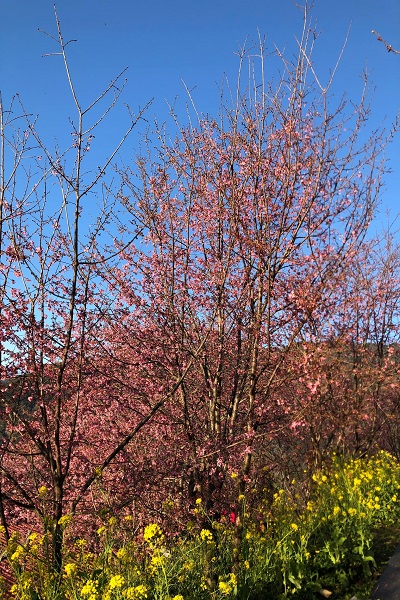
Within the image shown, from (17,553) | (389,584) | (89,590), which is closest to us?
(89,590)

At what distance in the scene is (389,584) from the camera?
14.8ft

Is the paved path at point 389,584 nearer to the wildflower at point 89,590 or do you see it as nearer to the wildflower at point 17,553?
the wildflower at point 89,590

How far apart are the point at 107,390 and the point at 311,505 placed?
3.00 metres

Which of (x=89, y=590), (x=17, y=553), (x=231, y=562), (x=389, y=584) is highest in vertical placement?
(x=17, y=553)

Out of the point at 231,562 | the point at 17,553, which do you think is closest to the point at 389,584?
the point at 231,562

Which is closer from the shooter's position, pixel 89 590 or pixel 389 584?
pixel 89 590

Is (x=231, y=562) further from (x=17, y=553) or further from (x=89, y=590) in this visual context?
(x=17, y=553)

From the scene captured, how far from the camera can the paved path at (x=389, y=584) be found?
430 cm

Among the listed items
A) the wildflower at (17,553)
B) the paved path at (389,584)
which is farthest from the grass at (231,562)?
the paved path at (389,584)

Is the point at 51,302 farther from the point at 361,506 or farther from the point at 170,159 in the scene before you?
the point at 361,506

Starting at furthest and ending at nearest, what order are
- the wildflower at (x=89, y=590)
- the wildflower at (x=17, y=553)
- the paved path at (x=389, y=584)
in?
the paved path at (x=389, y=584), the wildflower at (x=17, y=553), the wildflower at (x=89, y=590)

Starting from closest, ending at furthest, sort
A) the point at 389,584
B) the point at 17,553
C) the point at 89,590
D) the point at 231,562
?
the point at 89,590, the point at 17,553, the point at 389,584, the point at 231,562

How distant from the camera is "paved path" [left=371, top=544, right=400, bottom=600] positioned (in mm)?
4305

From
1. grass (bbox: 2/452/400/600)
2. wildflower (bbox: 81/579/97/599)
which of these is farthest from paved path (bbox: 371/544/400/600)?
wildflower (bbox: 81/579/97/599)
